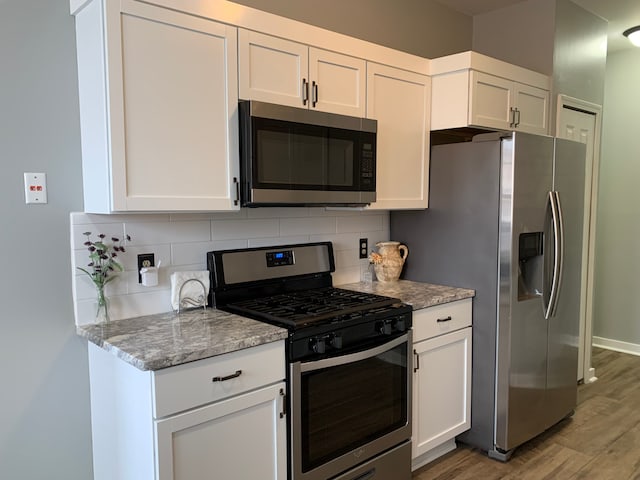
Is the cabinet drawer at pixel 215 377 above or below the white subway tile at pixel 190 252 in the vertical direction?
below

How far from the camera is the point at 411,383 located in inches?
95.1

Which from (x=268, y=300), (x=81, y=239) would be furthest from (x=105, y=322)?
(x=268, y=300)

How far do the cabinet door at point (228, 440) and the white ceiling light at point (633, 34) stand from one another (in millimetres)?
3799

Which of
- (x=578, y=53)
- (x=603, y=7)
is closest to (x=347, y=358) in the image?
(x=578, y=53)

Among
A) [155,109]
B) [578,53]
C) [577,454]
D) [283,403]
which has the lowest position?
[577,454]

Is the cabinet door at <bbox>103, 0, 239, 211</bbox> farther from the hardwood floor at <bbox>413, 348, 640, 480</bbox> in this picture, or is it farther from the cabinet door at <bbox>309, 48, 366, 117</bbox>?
the hardwood floor at <bbox>413, 348, 640, 480</bbox>

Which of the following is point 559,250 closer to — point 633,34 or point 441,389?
point 441,389

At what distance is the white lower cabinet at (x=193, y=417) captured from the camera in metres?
1.60

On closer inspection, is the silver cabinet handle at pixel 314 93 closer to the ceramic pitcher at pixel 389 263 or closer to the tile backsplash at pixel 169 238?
the tile backsplash at pixel 169 238

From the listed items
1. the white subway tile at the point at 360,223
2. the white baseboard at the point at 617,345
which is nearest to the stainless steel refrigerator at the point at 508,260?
the white subway tile at the point at 360,223

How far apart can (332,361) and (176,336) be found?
0.61m

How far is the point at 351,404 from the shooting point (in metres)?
2.13

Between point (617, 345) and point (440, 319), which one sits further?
point (617, 345)

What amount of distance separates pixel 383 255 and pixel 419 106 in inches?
34.6
